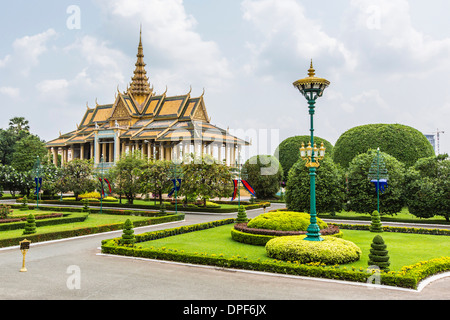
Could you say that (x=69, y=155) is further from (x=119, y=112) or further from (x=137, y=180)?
(x=137, y=180)

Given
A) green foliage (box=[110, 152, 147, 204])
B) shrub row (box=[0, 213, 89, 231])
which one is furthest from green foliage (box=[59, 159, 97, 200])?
shrub row (box=[0, 213, 89, 231])

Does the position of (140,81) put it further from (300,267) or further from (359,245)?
(300,267)

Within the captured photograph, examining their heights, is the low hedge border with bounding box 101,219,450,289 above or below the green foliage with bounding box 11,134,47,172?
below

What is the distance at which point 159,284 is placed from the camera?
1111 centimetres

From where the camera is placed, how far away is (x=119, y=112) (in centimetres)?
6162

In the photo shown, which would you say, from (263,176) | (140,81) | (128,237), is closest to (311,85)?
(128,237)

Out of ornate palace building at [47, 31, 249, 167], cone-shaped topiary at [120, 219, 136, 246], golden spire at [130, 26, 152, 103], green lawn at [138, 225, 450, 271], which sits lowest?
green lawn at [138, 225, 450, 271]

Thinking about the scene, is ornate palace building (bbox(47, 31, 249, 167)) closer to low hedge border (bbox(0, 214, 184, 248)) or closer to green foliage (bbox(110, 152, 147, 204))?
green foliage (bbox(110, 152, 147, 204))

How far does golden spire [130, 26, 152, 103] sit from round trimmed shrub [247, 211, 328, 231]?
50.4m

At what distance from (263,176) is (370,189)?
75.6ft

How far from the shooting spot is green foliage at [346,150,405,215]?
2719cm
